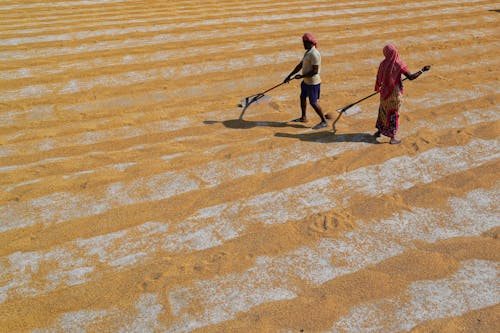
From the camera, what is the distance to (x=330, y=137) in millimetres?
6016

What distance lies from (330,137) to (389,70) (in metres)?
1.20

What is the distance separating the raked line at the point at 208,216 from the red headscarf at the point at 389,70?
0.88 m

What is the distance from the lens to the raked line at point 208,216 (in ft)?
12.5

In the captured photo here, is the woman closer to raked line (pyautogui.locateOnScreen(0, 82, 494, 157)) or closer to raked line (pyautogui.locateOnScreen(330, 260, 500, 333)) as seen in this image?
raked line (pyautogui.locateOnScreen(0, 82, 494, 157))

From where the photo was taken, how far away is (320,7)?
12.5 metres

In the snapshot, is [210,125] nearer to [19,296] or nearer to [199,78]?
[199,78]

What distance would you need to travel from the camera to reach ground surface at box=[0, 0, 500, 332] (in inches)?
133

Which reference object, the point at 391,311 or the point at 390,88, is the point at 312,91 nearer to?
the point at 390,88

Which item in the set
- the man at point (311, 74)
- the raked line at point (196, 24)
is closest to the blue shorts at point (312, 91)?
the man at point (311, 74)

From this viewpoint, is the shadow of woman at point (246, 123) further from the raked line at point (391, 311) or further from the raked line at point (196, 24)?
the raked line at point (196, 24)

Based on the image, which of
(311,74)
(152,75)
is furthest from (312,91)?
(152,75)

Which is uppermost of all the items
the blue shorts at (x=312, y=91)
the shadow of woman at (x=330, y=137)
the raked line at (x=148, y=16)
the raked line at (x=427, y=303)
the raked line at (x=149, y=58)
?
the raked line at (x=148, y=16)

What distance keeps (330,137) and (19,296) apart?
4141mm

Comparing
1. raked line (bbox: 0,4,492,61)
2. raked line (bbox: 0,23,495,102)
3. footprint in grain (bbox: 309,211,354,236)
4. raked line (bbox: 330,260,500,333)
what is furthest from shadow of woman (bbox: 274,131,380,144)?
raked line (bbox: 0,4,492,61)
